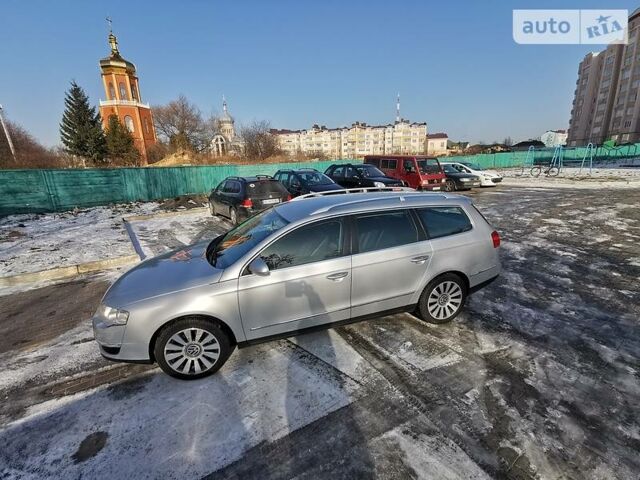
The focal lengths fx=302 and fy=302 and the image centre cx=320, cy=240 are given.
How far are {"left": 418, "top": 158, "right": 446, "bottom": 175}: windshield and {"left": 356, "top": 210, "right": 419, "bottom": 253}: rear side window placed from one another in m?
11.5

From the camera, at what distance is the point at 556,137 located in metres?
107

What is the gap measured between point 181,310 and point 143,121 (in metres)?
56.1

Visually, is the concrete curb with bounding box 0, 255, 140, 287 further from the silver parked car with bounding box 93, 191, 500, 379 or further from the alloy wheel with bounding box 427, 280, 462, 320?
the alloy wheel with bounding box 427, 280, 462, 320

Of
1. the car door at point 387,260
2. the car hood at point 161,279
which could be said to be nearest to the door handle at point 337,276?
the car door at point 387,260

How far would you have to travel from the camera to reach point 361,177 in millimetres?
13125

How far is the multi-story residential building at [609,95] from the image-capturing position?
58062 millimetres

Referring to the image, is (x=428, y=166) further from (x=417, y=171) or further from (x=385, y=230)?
(x=385, y=230)

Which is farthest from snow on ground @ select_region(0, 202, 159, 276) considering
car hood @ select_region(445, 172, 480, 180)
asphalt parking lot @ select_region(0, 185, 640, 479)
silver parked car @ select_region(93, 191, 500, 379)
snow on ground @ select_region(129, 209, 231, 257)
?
car hood @ select_region(445, 172, 480, 180)

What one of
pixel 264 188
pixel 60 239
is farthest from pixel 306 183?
pixel 60 239

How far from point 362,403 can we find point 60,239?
9.57m

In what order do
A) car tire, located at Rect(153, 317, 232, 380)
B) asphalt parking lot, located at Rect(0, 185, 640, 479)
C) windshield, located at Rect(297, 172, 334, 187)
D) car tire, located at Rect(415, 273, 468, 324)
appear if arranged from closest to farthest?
asphalt parking lot, located at Rect(0, 185, 640, 479)
car tire, located at Rect(153, 317, 232, 380)
car tire, located at Rect(415, 273, 468, 324)
windshield, located at Rect(297, 172, 334, 187)

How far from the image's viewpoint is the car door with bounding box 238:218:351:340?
295 cm

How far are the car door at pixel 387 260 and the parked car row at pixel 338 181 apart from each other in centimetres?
471

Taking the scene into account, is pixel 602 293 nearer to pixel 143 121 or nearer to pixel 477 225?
pixel 477 225
